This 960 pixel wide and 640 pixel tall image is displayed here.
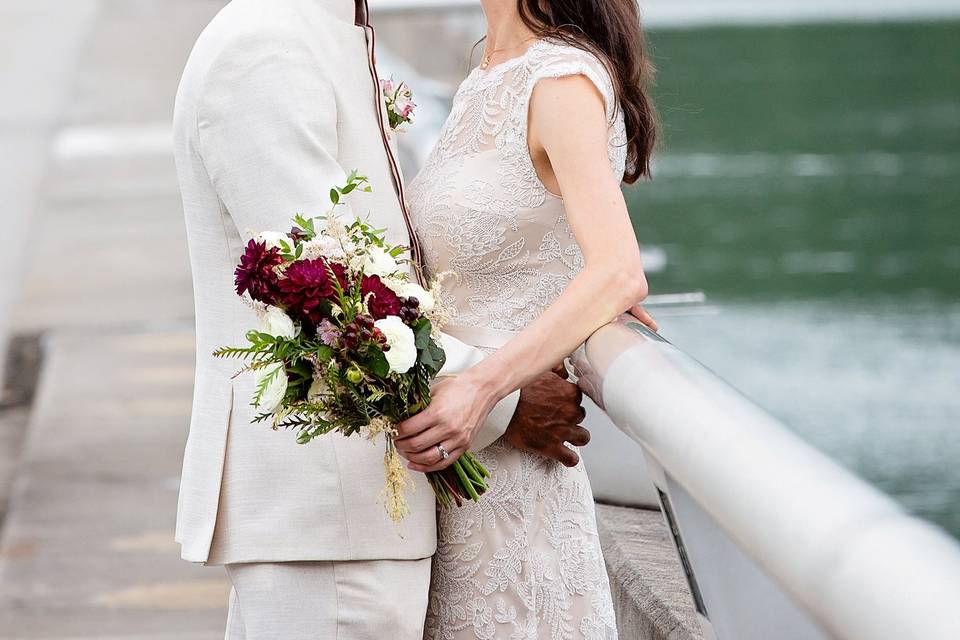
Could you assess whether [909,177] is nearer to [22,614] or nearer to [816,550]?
[22,614]

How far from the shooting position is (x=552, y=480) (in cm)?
181

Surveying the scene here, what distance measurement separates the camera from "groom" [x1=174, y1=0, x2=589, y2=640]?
1562 millimetres

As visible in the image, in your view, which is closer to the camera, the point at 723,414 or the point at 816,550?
the point at 816,550

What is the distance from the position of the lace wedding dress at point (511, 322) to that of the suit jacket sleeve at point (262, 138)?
12.1 inches

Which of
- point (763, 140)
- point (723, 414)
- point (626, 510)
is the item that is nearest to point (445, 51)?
point (626, 510)

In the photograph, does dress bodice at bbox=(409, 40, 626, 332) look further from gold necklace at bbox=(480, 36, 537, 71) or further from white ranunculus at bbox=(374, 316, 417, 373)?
white ranunculus at bbox=(374, 316, 417, 373)

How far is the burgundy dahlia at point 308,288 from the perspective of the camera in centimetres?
141

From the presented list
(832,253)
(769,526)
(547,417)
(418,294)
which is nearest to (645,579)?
(547,417)

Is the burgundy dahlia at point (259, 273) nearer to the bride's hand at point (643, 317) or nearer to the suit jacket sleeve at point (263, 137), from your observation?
the suit jacket sleeve at point (263, 137)

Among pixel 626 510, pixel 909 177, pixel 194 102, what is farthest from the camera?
pixel 909 177

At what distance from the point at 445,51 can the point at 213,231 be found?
4.04 metres

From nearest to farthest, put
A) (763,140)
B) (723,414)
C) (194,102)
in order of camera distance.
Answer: (723,414)
(194,102)
(763,140)

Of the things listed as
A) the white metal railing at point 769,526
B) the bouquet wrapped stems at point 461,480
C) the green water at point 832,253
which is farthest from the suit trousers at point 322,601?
the green water at point 832,253

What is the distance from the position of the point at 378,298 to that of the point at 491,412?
1.00 ft
